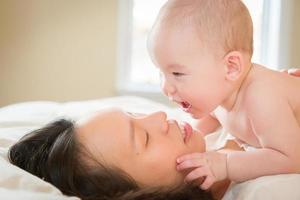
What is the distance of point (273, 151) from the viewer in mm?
1021

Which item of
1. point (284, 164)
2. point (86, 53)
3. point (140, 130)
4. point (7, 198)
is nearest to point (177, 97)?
point (140, 130)

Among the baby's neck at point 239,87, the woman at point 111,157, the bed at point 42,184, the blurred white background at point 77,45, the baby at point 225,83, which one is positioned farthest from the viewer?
the blurred white background at point 77,45

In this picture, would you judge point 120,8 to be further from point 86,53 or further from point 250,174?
point 250,174

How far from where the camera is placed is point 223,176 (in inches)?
39.9

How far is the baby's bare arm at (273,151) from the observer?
3.32 feet

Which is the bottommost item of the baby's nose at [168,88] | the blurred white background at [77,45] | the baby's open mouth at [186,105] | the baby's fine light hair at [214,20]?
the blurred white background at [77,45]

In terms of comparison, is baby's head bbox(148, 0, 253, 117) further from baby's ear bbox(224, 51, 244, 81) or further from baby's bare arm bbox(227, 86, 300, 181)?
baby's bare arm bbox(227, 86, 300, 181)

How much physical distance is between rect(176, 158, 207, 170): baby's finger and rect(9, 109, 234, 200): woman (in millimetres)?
16

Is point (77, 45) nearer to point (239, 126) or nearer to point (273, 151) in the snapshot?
point (239, 126)

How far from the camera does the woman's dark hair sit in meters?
0.90

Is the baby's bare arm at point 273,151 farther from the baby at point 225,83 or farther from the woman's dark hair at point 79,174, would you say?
the woman's dark hair at point 79,174

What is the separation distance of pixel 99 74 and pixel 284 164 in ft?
6.81

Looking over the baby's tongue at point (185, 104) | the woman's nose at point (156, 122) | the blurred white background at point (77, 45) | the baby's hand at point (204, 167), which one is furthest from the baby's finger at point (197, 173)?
the blurred white background at point (77, 45)

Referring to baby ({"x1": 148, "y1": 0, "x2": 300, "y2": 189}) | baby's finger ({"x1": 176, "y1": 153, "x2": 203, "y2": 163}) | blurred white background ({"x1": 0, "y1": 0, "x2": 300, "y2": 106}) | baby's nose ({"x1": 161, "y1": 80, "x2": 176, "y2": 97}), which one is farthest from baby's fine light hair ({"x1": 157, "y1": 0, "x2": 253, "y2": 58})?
blurred white background ({"x1": 0, "y1": 0, "x2": 300, "y2": 106})
